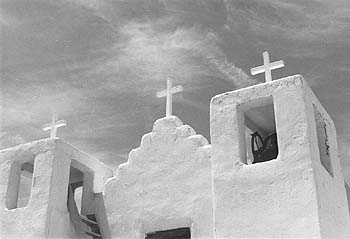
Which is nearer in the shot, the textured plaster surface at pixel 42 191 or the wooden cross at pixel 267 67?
the wooden cross at pixel 267 67

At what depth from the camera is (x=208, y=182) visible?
401 inches

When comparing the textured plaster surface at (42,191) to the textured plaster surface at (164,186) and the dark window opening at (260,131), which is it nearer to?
the textured plaster surface at (164,186)

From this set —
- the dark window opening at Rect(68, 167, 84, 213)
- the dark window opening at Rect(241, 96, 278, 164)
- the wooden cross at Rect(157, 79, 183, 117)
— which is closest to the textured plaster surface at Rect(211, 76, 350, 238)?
the dark window opening at Rect(241, 96, 278, 164)

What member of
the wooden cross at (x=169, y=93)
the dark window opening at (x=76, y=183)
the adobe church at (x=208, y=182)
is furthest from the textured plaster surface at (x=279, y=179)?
the dark window opening at (x=76, y=183)

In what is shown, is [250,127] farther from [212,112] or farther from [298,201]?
[298,201]

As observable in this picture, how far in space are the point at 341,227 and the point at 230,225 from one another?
7.22 feet

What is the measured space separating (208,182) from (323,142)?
96.3 inches

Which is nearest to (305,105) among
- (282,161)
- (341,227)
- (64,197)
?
(282,161)

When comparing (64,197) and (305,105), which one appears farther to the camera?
(64,197)

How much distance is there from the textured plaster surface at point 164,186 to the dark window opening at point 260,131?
1.06 m

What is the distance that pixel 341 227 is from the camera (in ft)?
30.1

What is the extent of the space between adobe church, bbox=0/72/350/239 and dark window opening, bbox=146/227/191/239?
0.8 inches

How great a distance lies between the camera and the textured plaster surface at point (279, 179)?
810 centimetres

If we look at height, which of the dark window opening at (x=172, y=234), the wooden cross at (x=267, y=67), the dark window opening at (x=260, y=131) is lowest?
the dark window opening at (x=172, y=234)
